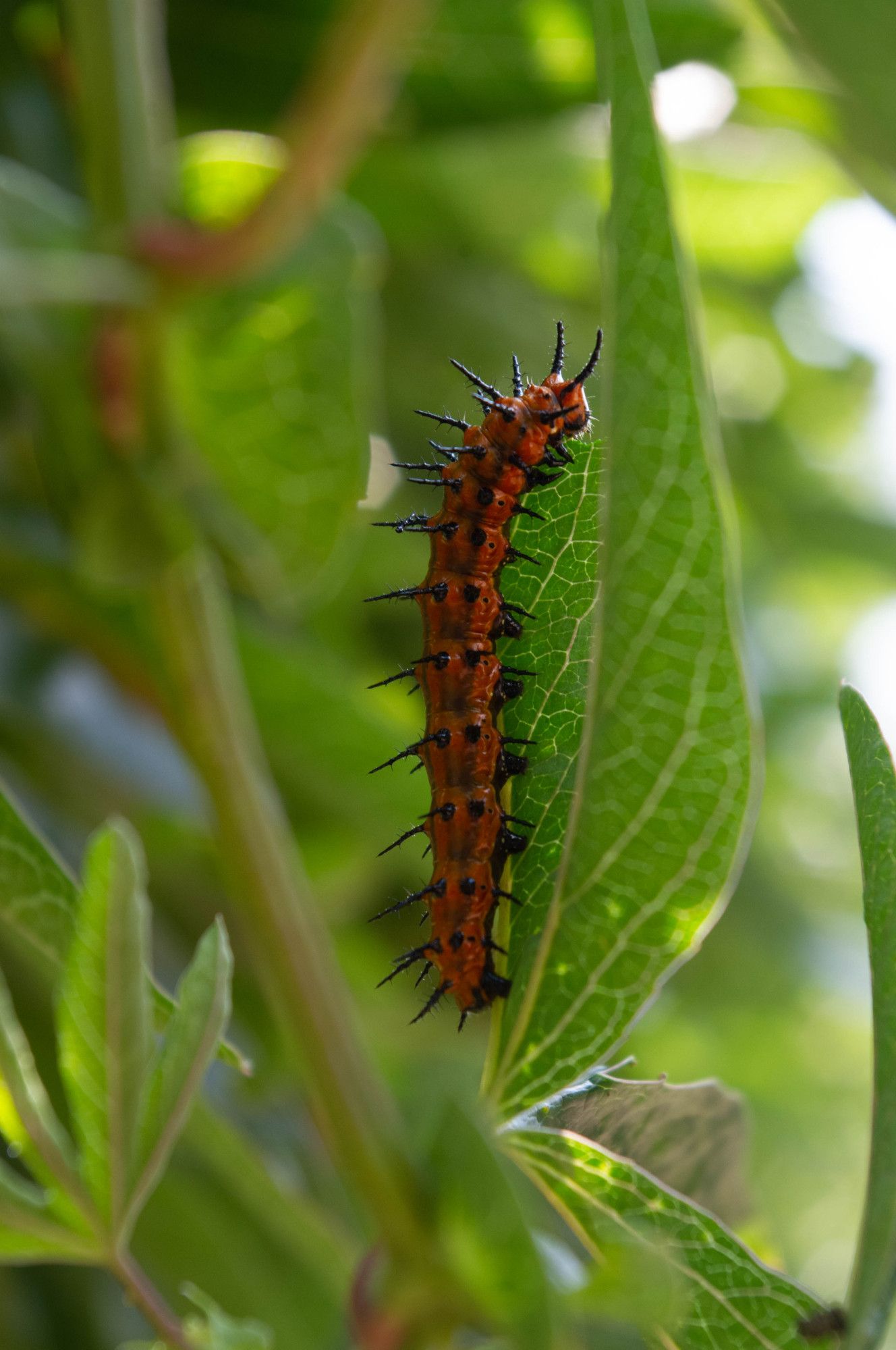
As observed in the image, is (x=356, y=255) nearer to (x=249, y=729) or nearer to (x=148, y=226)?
(x=148, y=226)

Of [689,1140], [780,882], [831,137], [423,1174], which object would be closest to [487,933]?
[689,1140]

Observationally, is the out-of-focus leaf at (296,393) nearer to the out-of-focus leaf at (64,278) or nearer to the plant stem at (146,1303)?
the out-of-focus leaf at (64,278)

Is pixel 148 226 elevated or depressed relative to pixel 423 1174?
elevated

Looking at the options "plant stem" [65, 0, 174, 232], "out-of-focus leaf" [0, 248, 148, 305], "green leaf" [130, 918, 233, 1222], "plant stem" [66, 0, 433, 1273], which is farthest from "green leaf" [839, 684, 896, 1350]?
"plant stem" [65, 0, 174, 232]

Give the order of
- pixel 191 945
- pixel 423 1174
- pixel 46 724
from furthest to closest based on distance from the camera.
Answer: pixel 191 945
pixel 46 724
pixel 423 1174

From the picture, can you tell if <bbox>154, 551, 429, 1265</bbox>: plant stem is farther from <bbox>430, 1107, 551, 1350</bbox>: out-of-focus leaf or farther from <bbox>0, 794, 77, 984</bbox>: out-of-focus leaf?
<bbox>0, 794, 77, 984</bbox>: out-of-focus leaf

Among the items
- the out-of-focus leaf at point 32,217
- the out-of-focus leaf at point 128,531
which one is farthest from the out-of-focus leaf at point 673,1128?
the out-of-focus leaf at point 32,217
